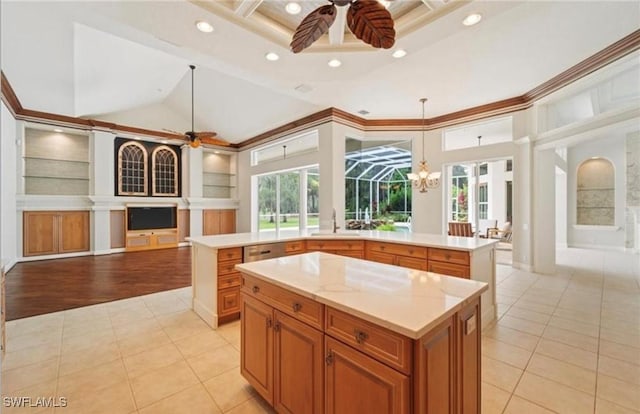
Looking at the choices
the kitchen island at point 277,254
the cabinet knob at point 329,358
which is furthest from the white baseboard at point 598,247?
the cabinet knob at point 329,358

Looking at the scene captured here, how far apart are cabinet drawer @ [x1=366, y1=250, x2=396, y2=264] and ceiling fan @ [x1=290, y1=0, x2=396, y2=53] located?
2416 millimetres

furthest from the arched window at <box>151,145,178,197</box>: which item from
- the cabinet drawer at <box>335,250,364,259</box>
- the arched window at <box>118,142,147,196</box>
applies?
the cabinet drawer at <box>335,250,364,259</box>

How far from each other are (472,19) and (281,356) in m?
3.31

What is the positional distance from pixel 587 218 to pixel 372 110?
7.62 metres

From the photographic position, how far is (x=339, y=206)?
240 inches

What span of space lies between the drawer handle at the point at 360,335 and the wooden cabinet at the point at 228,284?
2.18m

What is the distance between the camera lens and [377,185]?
10305 mm

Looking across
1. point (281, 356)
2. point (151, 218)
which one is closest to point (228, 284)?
point (281, 356)

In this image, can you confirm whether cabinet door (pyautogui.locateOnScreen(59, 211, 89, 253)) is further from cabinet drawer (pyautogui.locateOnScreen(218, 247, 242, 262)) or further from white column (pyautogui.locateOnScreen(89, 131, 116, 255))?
cabinet drawer (pyautogui.locateOnScreen(218, 247, 242, 262))

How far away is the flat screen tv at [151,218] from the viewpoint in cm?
771

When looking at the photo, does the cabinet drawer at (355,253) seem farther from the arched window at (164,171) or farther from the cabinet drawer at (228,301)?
the arched window at (164,171)

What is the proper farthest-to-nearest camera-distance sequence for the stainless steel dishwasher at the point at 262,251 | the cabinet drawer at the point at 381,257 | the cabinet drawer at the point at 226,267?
the cabinet drawer at the point at 381,257 → the stainless steel dishwasher at the point at 262,251 → the cabinet drawer at the point at 226,267

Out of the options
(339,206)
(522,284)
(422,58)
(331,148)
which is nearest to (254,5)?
(422,58)

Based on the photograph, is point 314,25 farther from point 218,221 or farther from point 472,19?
point 218,221
